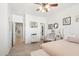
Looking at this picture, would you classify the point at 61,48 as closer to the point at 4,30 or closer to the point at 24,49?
the point at 24,49

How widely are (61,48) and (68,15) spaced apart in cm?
52

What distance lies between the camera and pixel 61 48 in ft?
5.20

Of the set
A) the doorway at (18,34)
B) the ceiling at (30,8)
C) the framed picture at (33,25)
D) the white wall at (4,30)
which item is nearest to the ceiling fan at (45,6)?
the ceiling at (30,8)

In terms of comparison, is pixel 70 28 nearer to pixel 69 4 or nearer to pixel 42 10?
pixel 69 4

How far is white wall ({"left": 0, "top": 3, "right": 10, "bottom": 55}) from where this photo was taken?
5.28 feet

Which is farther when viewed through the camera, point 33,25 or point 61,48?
point 33,25

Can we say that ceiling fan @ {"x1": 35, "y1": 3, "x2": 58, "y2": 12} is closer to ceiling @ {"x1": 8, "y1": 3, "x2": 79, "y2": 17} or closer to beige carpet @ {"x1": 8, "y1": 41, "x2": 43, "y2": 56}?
ceiling @ {"x1": 8, "y1": 3, "x2": 79, "y2": 17}

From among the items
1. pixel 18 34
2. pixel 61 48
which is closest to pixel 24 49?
pixel 18 34

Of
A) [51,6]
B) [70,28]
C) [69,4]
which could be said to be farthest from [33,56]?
[69,4]

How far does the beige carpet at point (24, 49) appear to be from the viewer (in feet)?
5.38

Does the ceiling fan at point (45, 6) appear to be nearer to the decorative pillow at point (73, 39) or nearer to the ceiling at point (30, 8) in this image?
the ceiling at point (30, 8)

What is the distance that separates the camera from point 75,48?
5.02 feet

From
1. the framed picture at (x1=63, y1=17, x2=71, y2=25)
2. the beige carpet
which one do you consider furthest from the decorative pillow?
the beige carpet

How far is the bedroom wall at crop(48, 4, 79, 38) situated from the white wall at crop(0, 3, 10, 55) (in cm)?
69
